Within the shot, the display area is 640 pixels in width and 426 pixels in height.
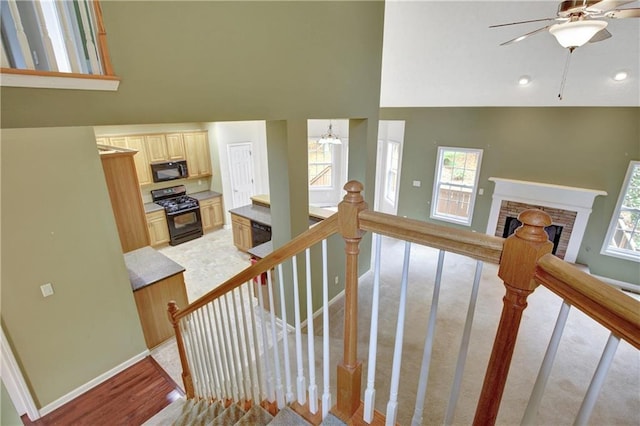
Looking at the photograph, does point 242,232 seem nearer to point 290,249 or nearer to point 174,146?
point 174,146

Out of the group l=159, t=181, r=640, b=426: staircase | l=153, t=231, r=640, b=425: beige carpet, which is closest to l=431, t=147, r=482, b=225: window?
l=153, t=231, r=640, b=425: beige carpet

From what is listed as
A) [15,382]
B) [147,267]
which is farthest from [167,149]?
[15,382]

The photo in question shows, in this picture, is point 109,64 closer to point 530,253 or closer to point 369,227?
point 369,227

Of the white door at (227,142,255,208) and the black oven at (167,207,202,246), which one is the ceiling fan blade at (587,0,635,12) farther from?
the black oven at (167,207,202,246)

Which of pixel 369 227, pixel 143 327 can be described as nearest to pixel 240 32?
pixel 369 227

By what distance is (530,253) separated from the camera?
67 centimetres

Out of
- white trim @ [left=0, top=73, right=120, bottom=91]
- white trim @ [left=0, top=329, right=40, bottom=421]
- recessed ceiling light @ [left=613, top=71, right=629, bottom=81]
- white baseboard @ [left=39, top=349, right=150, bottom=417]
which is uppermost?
recessed ceiling light @ [left=613, top=71, right=629, bottom=81]

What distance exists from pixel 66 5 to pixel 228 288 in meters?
1.70

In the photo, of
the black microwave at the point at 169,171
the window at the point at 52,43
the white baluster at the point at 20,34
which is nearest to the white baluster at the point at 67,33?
the window at the point at 52,43

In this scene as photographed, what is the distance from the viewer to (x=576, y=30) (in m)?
2.38

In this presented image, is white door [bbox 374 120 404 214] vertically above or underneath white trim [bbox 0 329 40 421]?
above

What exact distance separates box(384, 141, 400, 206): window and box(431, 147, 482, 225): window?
1068mm

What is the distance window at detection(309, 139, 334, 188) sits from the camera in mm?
8820

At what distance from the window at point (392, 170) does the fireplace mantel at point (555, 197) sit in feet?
7.17
